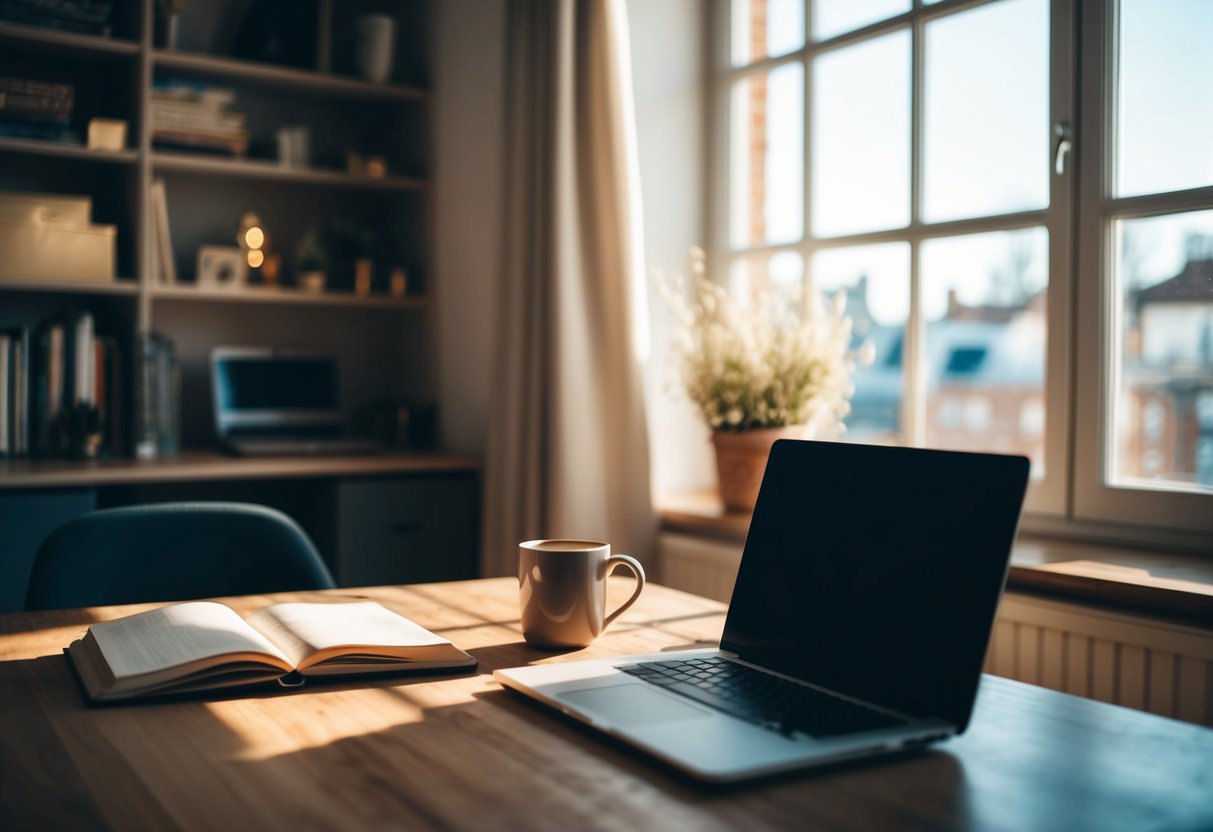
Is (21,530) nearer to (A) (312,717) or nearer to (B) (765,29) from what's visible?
(A) (312,717)

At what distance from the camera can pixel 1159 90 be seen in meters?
1.83

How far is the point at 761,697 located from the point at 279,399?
7.97ft

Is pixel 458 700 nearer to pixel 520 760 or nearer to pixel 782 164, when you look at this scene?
pixel 520 760

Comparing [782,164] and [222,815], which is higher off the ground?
[782,164]

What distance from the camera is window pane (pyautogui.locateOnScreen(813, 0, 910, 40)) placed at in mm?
2326

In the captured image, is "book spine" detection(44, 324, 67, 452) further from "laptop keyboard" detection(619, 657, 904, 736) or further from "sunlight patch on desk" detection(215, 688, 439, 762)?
"laptop keyboard" detection(619, 657, 904, 736)

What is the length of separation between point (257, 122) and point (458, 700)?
2718 millimetres

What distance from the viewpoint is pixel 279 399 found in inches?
122

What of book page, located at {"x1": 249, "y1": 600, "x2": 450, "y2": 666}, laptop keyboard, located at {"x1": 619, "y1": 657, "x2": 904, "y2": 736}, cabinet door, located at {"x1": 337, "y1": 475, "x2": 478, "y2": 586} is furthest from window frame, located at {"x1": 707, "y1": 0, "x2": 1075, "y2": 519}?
book page, located at {"x1": 249, "y1": 600, "x2": 450, "y2": 666}

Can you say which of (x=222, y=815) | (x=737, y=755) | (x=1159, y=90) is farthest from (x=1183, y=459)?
(x=222, y=815)

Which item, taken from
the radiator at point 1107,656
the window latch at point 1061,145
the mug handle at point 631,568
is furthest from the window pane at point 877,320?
the mug handle at point 631,568

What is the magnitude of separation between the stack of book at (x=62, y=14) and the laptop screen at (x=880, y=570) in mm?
2393

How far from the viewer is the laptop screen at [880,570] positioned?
0.87 m

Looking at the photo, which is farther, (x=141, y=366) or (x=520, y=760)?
(x=141, y=366)
